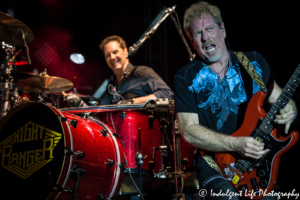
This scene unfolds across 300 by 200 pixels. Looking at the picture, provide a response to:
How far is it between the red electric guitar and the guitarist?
6 cm

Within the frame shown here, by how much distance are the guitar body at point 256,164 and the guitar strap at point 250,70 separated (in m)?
0.21

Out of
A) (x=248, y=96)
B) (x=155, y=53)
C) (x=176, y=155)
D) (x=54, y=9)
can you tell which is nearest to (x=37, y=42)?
(x=54, y=9)

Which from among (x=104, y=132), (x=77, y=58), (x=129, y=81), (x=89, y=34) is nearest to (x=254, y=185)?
(x=104, y=132)

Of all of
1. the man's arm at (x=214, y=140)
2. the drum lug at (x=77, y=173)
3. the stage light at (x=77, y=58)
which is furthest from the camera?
the stage light at (x=77, y=58)

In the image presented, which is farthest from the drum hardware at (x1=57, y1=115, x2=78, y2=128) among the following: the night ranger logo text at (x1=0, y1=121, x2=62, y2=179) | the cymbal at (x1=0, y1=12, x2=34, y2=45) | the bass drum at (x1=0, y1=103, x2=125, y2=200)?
the cymbal at (x1=0, y1=12, x2=34, y2=45)

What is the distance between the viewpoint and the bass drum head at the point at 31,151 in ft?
6.11

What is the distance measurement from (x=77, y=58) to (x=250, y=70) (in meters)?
4.79

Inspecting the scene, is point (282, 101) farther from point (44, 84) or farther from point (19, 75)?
point (19, 75)

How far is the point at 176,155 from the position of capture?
2.13 m

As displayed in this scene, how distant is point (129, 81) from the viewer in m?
3.54

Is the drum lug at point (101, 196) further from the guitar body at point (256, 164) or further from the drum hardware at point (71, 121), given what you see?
the guitar body at point (256, 164)

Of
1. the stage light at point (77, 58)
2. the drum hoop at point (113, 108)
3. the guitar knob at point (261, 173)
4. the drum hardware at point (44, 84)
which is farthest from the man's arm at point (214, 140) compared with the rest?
the stage light at point (77, 58)

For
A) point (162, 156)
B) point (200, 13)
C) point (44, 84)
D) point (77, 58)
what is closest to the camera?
point (200, 13)

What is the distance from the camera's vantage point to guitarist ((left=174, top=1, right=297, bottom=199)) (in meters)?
1.64
